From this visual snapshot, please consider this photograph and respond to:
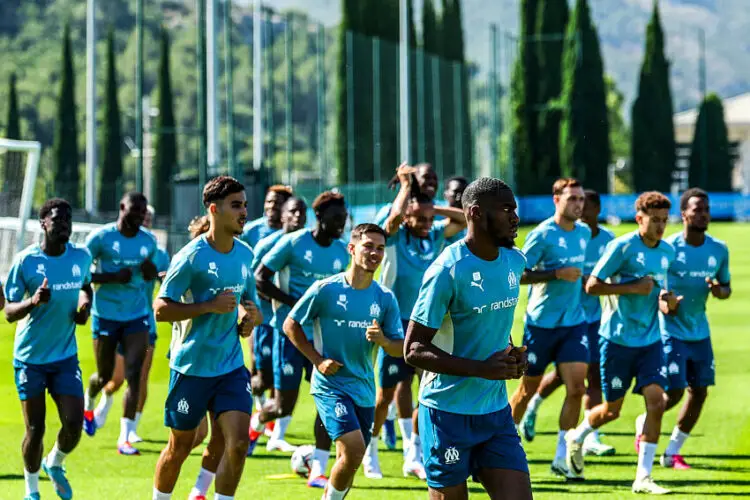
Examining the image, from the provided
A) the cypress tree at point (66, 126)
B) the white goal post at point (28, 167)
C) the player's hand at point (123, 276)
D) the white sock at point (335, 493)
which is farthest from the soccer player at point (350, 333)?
the cypress tree at point (66, 126)

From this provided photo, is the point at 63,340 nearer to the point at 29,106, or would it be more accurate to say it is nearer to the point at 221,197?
the point at 221,197

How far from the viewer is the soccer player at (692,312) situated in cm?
1169

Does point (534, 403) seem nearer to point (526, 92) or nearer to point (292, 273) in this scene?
point (292, 273)

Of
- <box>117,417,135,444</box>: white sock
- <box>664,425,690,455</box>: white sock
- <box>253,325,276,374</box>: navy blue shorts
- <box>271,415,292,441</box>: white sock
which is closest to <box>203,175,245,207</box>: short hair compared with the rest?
<box>271,415,292,441</box>: white sock

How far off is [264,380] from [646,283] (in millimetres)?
4100

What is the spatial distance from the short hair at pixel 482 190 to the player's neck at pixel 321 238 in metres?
4.98

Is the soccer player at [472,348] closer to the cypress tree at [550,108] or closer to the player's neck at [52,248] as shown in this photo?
the player's neck at [52,248]

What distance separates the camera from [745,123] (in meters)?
108

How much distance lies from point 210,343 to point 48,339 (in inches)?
80.5

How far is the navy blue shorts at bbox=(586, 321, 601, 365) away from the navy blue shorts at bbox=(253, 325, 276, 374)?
3069 mm

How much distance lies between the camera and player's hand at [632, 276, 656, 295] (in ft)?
36.0

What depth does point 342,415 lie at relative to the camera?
8953mm

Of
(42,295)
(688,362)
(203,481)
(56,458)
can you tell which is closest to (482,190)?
(203,481)

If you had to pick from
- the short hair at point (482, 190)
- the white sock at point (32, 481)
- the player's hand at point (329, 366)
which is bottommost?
the white sock at point (32, 481)
